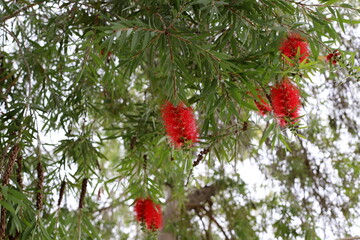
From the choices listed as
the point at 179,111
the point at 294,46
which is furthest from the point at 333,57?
the point at 179,111

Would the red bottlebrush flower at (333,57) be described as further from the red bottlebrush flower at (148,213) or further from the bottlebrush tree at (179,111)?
the red bottlebrush flower at (148,213)

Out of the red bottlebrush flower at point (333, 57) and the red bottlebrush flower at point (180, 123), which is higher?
the red bottlebrush flower at point (333, 57)

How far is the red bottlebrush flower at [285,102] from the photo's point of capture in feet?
3.92

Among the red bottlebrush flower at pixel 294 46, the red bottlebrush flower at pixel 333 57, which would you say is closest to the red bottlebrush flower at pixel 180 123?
the red bottlebrush flower at pixel 294 46

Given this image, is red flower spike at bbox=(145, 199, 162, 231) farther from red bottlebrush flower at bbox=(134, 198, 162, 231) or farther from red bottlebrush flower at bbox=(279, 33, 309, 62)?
red bottlebrush flower at bbox=(279, 33, 309, 62)

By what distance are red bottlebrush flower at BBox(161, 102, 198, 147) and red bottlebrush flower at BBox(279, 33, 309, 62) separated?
328mm

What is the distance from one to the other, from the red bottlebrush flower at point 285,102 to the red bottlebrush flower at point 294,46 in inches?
3.0

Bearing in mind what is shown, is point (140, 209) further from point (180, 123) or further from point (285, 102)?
point (285, 102)

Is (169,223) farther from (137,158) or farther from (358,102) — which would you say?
(358,102)

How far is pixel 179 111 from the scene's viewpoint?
4.32 feet

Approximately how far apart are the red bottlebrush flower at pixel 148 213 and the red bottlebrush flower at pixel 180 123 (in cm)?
66

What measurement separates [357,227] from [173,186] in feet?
3.96

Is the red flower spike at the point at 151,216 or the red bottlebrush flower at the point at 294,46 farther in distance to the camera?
the red flower spike at the point at 151,216

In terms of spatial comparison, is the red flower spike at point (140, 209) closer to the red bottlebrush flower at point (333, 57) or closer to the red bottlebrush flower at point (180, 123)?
the red bottlebrush flower at point (180, 123)
